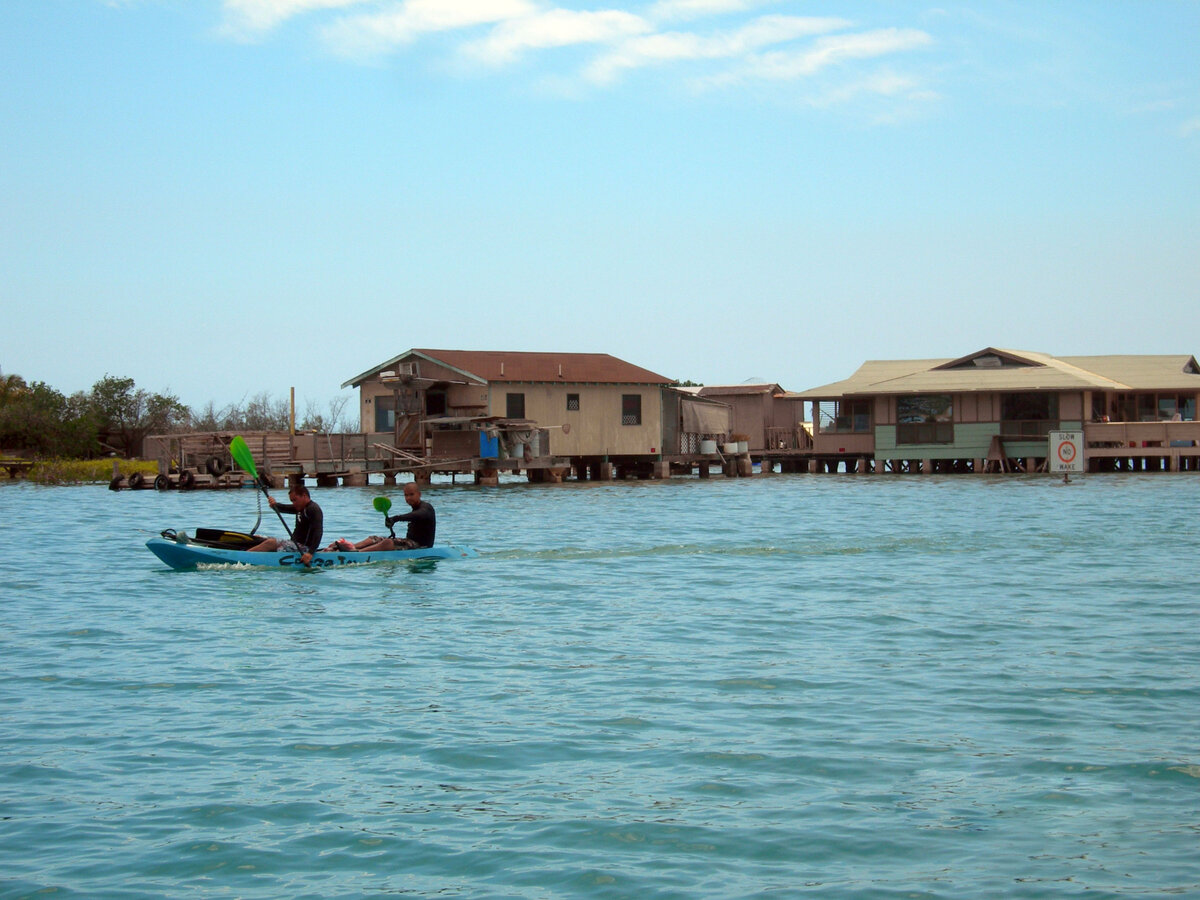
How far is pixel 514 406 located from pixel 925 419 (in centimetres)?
1894

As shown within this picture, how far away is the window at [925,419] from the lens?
56.8m

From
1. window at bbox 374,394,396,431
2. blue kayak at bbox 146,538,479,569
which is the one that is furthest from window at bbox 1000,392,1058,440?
blue kayak at bbox 146,538,479,569

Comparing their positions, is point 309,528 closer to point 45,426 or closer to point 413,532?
point 413,532

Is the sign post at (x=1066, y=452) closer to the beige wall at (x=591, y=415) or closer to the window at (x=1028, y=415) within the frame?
the window at (x=1028, y=415)

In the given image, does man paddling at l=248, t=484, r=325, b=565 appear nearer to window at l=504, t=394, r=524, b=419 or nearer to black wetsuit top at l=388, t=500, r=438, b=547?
black wetsuit top at l=388, t=500, r=438, b=547

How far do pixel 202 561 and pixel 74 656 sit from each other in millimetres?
7378

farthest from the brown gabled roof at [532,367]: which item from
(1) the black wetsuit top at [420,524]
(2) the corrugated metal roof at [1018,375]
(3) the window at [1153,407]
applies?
(1) the black wetsuit top at [420,524]

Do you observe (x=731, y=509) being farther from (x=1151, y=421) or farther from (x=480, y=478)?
(x=1151, y=421)

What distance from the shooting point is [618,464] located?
5806 cm

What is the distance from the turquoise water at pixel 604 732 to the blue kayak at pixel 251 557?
0.83 ft

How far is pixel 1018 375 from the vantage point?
5631 centimetres

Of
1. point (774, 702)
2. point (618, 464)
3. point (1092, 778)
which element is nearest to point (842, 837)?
point (1092, 778)

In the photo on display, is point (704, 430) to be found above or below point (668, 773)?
above

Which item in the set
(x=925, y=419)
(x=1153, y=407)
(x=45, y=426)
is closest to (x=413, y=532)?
(x=925, y=419)
